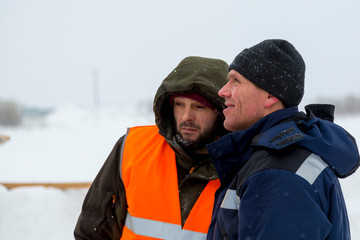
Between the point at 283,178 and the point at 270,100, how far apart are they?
45 centimetres

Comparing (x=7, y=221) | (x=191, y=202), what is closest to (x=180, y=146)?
(x=191, y=202)

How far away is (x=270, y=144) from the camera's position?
1.28 meters

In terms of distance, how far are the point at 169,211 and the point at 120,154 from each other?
569mm

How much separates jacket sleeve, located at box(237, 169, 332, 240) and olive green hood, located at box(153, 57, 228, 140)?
1095mm

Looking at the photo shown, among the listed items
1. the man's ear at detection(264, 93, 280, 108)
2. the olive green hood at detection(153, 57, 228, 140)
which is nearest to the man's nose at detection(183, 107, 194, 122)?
the olive green hood at detection(153, 57, 228, 140)

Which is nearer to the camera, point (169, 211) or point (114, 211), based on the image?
point (169, 211)

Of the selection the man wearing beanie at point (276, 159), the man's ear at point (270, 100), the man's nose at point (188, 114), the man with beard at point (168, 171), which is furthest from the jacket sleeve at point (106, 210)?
the man's ear at point (270, 100)

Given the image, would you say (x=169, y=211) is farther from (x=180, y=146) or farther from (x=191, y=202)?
(x=180, y=146)

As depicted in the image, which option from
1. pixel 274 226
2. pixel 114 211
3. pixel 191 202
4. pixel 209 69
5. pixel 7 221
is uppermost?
pixel 209 69

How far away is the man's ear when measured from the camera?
59.9 inches

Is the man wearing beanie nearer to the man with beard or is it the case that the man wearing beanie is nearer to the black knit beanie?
the black knit beanie

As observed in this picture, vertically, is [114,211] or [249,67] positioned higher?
[249,67]

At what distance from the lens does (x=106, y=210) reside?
2.26 meters

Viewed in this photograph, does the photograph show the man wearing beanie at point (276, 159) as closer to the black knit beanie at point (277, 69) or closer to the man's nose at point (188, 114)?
the black knit beanie at point (277, 69)
